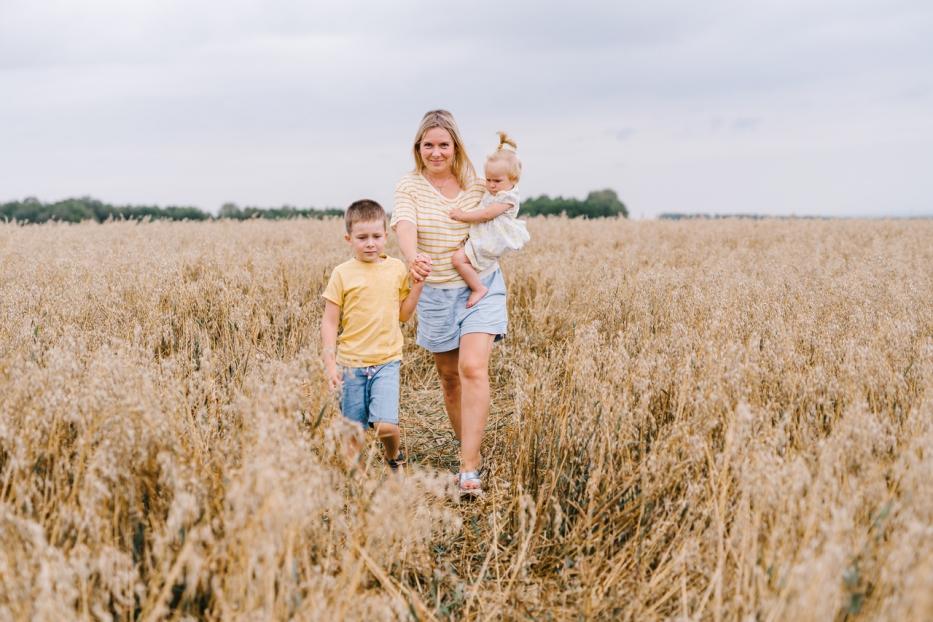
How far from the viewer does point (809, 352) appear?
3629 millimetres

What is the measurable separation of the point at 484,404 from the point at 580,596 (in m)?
1.20

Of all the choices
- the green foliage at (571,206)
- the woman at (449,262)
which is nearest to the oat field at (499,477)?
the woman at (449,262)

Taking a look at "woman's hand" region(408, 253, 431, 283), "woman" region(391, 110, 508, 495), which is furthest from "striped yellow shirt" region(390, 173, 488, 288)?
"woman's hand" region(408, 253, 431, 283)

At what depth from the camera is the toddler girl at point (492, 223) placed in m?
3.34

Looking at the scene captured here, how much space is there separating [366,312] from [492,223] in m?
0.81

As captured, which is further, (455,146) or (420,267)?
(455,146)

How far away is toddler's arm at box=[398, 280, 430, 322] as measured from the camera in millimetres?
3332

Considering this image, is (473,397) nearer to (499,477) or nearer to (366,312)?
(499,477)

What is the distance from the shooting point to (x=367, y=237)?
336 centimetres

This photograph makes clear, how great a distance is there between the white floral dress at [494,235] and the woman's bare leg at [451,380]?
1.86 ft

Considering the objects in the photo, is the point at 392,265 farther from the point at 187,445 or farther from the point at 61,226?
the point at 61,226

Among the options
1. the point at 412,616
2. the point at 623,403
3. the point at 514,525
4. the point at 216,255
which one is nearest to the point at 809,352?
the point at 623,403

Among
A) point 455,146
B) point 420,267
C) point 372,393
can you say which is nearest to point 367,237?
point 420,267

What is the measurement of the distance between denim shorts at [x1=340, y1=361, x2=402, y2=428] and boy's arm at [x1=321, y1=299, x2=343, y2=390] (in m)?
0.09
